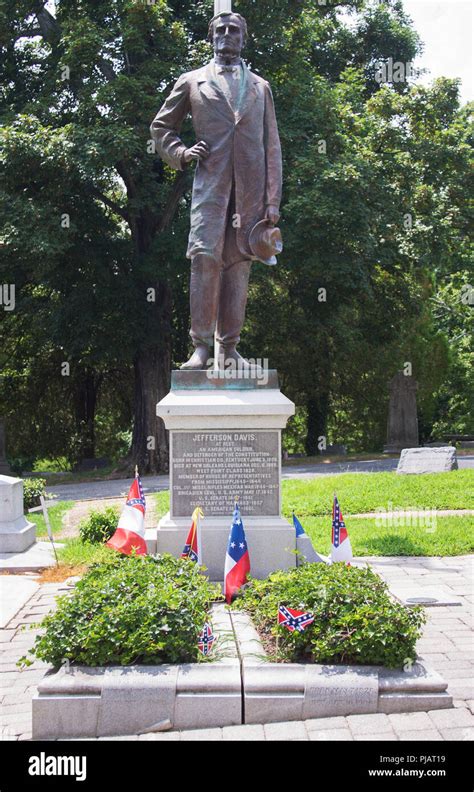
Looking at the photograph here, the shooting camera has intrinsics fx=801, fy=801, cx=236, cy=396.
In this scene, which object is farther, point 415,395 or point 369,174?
point 415,395

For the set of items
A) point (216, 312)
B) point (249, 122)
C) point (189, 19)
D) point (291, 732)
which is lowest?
point (291, 732)

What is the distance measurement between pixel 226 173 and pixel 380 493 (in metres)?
6.88

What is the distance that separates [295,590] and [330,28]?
23524 mm

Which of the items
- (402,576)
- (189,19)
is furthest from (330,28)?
(402,576)

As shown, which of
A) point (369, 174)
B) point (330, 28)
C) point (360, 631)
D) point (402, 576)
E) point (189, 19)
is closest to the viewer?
point (360, 631)

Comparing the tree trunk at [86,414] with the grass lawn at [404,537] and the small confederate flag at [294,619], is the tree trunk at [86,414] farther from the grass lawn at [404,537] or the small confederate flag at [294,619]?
the small confederate flag at [294,619]

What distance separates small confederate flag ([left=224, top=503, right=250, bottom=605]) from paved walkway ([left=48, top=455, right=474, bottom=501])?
938 cm

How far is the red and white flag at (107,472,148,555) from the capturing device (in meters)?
6.91

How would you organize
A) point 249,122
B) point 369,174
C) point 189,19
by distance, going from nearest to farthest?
point 249,122
point 369,174
point 189,19

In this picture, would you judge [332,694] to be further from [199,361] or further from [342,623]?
[199,361]

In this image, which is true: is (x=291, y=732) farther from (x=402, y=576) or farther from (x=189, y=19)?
(x=189, y=19)

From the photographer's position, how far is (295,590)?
16.5 ft

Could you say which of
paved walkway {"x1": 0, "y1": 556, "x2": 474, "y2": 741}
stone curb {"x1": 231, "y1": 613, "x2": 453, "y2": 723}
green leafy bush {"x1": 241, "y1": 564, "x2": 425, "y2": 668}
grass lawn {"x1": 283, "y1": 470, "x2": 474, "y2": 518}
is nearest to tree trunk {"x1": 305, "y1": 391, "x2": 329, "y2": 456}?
grass lawn {"x1": 283, "y1": 470, "x2": 474, "y2": 518}

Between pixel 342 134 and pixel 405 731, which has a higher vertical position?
pixel 342 134
